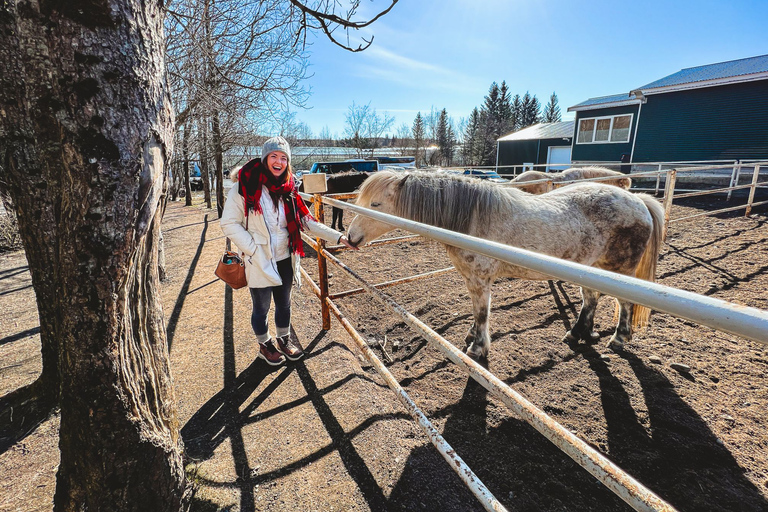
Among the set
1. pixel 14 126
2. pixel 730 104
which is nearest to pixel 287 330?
pixel 14 126

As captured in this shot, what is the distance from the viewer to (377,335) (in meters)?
4.01

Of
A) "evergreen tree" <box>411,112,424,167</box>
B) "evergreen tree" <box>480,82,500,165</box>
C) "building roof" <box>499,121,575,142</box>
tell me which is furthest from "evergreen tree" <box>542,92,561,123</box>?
"building roof" <box>499,121,575,142</box>

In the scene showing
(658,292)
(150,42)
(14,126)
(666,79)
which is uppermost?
(666,79)

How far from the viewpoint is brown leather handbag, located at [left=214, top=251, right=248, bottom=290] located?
2707 mm

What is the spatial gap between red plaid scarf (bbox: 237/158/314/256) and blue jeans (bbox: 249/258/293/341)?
0.19 meters

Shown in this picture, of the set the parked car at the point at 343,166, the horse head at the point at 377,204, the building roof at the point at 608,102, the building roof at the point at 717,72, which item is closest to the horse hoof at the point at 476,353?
the horse head at the point at 377,204

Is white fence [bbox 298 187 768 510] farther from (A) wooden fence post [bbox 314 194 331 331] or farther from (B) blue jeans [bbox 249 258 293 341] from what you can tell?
(A) wooden fence post [bbox 314 194 331 331]

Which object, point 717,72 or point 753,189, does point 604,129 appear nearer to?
point 717,72

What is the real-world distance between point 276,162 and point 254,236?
1.96ft

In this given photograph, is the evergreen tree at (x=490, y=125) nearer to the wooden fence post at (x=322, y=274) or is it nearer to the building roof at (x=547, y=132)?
the building roof at (x=547, y=132)

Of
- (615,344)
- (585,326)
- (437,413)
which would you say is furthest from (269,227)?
(615,344)

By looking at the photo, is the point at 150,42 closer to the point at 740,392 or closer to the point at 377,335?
the point at 377,335

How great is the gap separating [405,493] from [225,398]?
1.61 m

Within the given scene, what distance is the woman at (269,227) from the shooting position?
8.42 feet
